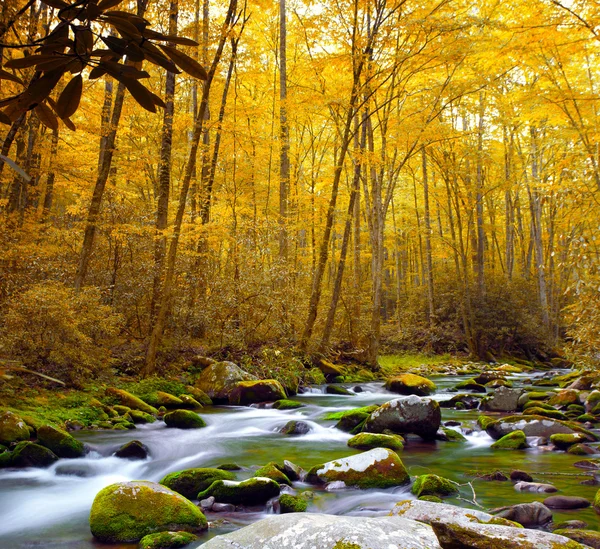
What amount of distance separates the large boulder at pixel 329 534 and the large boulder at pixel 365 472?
92.6 inches

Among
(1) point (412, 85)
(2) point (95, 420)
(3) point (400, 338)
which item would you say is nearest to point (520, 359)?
(3) point (400, 338)

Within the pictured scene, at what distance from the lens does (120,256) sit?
37.8 ft

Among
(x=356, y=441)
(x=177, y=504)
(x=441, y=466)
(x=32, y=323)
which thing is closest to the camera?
(x=177, y=504)

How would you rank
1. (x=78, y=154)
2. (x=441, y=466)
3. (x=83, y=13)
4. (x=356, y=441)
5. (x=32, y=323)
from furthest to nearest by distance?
(x=78, y=154), (x=32, y=323), (x=356, y=441), (x=441, y=466), (x=83, y=13)

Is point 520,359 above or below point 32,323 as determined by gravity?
below

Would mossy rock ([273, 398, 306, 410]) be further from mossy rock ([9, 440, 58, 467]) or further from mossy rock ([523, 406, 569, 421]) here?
mossy rock ([9, 440, 58, 467])

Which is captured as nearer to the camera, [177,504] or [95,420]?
[177,504]

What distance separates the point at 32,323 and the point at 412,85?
14222 millimetres

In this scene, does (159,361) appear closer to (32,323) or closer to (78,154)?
(32,323)

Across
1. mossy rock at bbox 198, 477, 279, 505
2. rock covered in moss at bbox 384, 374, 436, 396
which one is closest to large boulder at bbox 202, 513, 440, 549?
mossy rock at bbox 198, 477, 279, 505

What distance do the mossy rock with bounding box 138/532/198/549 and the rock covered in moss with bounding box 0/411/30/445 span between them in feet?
10.0

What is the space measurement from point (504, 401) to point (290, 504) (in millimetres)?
6378

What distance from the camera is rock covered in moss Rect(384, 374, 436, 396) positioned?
11438mm

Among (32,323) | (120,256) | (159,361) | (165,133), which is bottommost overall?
(159,361)
